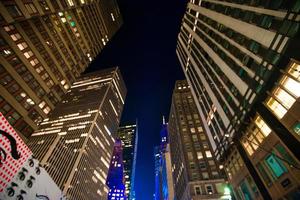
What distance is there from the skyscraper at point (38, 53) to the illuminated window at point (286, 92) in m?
43.1

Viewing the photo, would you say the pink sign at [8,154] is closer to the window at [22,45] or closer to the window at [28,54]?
the window at [22,45]

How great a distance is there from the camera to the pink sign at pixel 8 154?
32.6 feet

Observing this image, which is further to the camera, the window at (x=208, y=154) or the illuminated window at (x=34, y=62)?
the window at (x=208, y=154)

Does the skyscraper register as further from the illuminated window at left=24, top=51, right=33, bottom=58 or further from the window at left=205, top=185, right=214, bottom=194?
the window at left=205, top=185, right=214, bottom=194

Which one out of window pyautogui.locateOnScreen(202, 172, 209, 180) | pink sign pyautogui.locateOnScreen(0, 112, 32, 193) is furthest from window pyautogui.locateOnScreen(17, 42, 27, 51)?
window pyautogui.locateOnScreen(202, 172, 209, 180)

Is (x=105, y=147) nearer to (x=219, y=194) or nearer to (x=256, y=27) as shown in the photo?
(x=219, y=194)

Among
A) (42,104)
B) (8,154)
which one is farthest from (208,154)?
(8,154)

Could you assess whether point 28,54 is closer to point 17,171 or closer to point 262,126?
point 17,171

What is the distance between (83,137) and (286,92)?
10153 centimetres

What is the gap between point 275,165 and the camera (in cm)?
2031

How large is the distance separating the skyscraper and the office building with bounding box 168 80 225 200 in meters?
48.5

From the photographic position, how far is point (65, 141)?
10350cm

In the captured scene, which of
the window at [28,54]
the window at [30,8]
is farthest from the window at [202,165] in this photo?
the window at [30,8]

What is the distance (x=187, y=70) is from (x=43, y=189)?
5617cm
